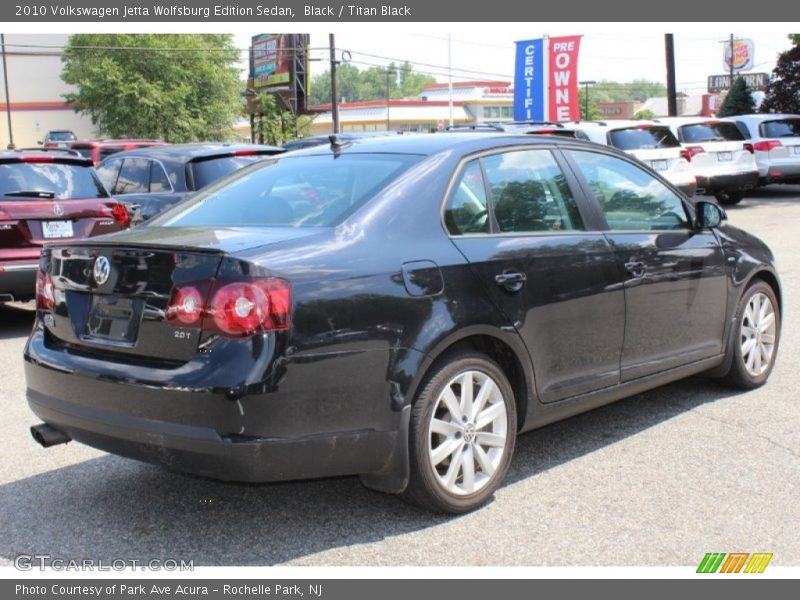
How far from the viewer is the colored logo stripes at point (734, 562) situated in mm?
3773

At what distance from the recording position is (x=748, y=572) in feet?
12.3

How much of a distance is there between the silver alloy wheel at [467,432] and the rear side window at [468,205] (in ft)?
2.29

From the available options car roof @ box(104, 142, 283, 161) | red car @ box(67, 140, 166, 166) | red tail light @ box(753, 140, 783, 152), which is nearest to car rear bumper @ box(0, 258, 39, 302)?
car roof @ box(104, 142, 283, 161)

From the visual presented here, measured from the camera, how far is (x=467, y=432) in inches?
169

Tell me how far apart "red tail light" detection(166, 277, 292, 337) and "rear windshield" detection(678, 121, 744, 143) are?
1728 cm

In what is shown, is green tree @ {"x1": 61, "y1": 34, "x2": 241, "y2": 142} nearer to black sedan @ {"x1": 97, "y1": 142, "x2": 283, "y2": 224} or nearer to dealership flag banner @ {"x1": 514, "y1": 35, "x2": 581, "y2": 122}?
dealership flag banner @ {"x1": 514, "y1": 35, "x2": 581, "y2": 122}

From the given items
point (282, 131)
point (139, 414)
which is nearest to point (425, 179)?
point (139, 414)

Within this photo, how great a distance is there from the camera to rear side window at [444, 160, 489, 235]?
14.5 ft

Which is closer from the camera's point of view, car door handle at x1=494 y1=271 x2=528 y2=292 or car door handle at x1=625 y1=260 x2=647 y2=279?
car door handle at x1=494 y1=271 x2=528 y2=292

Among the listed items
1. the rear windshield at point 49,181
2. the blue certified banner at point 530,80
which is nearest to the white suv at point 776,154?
the blue certified banner at point 530,80

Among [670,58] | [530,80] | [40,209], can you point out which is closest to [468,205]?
[40,209]

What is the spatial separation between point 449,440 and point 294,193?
1401 mm
